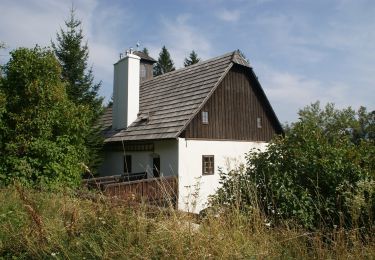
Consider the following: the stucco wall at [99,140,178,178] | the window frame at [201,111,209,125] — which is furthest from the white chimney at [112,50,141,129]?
the window frame at [201,111,209,125]

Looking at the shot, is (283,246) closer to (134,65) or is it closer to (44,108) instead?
(44,108)

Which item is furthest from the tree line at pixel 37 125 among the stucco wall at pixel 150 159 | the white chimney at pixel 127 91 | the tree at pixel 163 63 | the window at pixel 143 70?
the tree at pixel 163 63

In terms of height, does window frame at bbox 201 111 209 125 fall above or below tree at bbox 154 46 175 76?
below

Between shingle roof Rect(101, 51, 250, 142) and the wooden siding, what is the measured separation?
531 mm

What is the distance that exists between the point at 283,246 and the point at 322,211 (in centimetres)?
184

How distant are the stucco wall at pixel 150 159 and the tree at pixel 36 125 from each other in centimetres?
310

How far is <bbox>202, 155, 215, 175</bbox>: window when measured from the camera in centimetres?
1535

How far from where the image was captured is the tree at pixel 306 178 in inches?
205

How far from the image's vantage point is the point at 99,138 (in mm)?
17297

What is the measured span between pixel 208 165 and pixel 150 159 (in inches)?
108

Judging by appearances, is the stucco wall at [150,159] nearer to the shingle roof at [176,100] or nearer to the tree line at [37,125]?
the shingle roof at [176,100]

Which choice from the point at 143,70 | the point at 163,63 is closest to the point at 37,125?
the point at 143,70

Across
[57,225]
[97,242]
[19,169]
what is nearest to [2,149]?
[19,169]

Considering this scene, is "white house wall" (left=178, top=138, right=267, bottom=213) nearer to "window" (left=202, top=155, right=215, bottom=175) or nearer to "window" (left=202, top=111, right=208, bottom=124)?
"window" (left=202, top=155, right=215, bottom=175)
